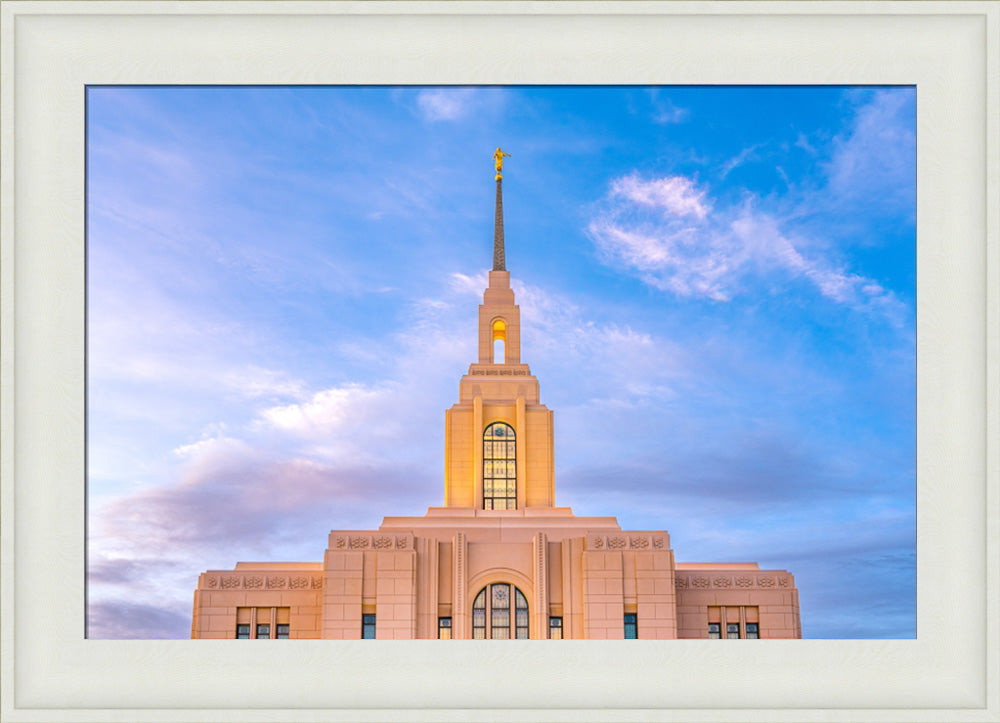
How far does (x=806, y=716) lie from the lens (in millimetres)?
12758

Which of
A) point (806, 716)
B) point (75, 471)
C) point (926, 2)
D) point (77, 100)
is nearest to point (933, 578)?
point (806, 716)

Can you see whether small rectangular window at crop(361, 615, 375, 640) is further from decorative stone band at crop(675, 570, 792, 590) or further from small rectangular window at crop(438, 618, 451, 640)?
decorative stone band at crop(675, 570, 792, 590)

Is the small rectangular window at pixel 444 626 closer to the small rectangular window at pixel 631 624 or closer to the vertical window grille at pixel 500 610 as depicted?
the vertical window grille at pixel 500 610

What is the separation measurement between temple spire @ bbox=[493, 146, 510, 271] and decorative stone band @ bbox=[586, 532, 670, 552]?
51.7ft

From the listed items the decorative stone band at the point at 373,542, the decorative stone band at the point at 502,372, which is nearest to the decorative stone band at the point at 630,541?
the decorative stone band at the point at 373,542

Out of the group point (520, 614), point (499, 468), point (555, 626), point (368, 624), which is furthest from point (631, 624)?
point (499, 468)

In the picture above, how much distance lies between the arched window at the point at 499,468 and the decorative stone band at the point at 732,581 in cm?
778

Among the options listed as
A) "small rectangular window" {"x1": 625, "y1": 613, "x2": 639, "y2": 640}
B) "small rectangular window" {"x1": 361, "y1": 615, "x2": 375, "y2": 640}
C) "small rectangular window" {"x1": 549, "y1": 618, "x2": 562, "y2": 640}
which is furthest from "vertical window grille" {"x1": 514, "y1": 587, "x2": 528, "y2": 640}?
"small rectangular window" {"x1": 361, "y1": 615, "x2": 375, "y2": 640}

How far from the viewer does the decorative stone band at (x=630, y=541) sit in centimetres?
3347

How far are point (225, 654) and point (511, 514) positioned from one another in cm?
2558

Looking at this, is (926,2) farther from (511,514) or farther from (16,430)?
(511,514)

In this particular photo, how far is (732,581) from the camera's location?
3506 centimetres

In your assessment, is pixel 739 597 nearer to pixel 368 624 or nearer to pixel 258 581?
pixel 368 624

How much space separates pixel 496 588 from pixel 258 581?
7669 millimetres
